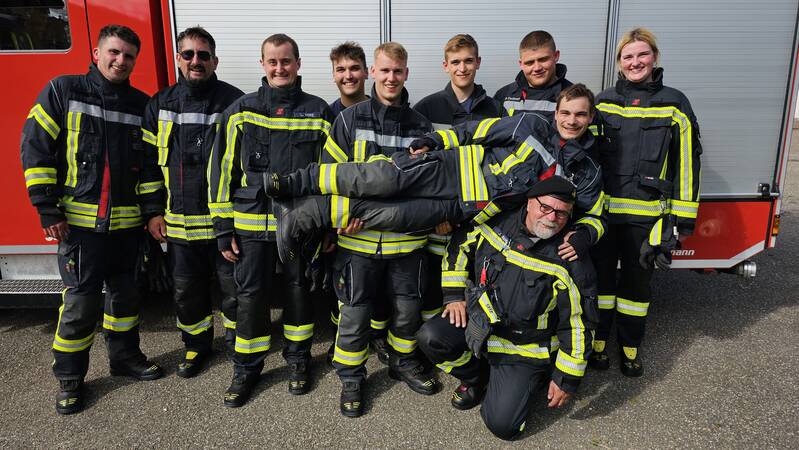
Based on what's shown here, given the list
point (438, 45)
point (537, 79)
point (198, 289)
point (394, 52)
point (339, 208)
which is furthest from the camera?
point (438, 45)

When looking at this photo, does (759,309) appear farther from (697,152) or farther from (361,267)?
(361,267)

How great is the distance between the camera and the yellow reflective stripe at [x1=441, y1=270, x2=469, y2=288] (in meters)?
2.97

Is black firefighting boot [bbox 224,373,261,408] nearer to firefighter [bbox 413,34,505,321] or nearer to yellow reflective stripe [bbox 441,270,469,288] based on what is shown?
firefighter [bbox 413,34,505,321]

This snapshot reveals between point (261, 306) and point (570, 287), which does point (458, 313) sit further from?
point (261, 306)

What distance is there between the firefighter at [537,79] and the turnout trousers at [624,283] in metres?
0.91

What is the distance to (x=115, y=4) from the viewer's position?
3.39 metres

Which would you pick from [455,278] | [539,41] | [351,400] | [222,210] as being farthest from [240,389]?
[539,41]

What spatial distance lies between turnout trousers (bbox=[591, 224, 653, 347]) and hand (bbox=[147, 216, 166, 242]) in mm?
2772

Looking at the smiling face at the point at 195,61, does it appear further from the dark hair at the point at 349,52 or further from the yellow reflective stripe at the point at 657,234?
the yellow reflective stripe at the point at 657,234

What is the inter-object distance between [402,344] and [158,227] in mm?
1711

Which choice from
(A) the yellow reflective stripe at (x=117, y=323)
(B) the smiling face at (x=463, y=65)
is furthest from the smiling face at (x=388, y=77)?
(A) the yellow reflective stripe at (x=117, y=323)

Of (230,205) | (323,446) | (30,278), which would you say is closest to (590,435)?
(323,446)

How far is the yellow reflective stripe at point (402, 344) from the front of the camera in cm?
318

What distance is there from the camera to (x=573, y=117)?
279 cm
